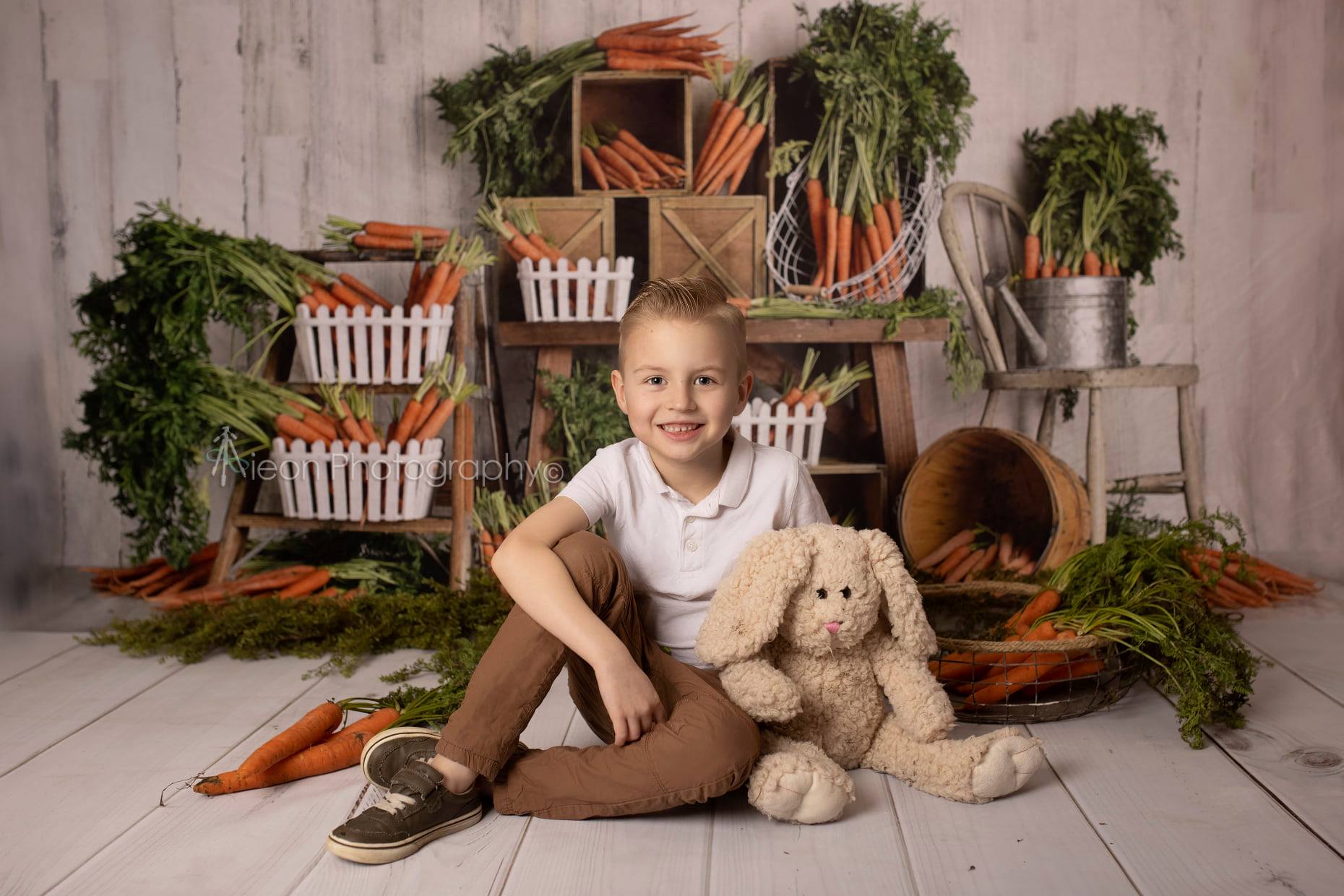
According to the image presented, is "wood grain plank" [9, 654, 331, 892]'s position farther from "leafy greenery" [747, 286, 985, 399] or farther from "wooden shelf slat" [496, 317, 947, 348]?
"leafy greenery" [747, 286, 985, 399]

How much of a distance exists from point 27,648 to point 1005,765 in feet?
7.18

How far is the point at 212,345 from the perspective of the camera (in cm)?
338

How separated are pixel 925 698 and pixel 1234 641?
0.94 metres

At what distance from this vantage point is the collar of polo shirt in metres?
1.69

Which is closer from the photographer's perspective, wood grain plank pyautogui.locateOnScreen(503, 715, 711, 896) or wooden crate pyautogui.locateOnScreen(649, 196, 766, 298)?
wood grain plank pyautogui.locateOnScreen(503, 715, 711, 896)

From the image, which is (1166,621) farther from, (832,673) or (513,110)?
(513,110)

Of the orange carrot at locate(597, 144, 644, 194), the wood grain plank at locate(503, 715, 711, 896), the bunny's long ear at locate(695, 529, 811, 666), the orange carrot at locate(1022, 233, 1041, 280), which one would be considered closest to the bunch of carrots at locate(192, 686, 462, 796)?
the wood grain plank at locate(503, 715, 711, 896)

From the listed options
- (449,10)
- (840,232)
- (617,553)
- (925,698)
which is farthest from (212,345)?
(925,698)

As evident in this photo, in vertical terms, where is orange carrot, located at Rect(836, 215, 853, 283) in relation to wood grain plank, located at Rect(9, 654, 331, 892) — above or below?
above

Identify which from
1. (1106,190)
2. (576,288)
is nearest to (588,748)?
(576,288)

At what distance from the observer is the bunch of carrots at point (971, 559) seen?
9.63ft

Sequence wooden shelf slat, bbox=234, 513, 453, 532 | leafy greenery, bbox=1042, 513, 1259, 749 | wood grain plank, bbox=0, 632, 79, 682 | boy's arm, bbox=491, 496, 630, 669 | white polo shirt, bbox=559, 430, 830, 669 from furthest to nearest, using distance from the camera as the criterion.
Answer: wooden shelf slat, bbox=234, 513, 453, 532
wood grain plank, bbox=0, 632, 79, 682
leafy greenery, bbox=1042, 513, 1259, 749
white polo shirt, bbox=559, 430, 830, 669
boy's arm, bbox=491, 496, 630, 669

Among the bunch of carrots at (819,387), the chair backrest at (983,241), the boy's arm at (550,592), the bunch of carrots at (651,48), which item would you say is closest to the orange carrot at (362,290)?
the bunch of carrots at (651,48)

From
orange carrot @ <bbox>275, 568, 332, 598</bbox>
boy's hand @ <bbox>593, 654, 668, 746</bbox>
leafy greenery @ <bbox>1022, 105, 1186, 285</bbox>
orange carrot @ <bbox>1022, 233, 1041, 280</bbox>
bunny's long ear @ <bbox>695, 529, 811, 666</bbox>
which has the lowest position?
orange carrot @ <bbox>275, 568, 332, 598</bbox>
